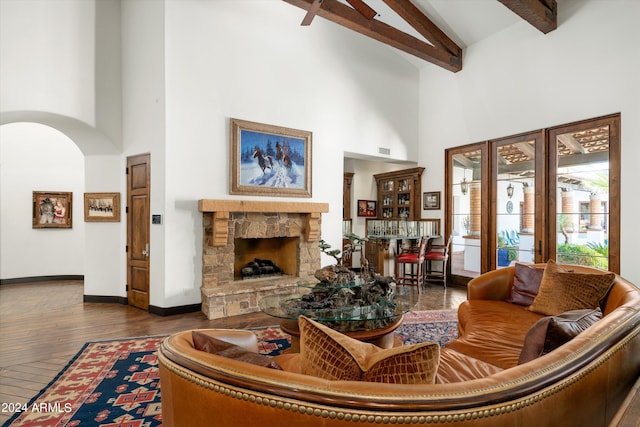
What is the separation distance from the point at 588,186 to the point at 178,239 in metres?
5.73

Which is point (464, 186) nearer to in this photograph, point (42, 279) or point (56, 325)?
point (56, 325)

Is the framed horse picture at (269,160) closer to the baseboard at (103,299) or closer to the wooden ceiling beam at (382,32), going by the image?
the wooden ceiling beam at (382,32)

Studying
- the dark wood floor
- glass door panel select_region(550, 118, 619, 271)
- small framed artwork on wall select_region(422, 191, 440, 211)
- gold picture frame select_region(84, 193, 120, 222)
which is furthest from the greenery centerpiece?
small framed artwork on wall select_region(422, 191, 440, 211)

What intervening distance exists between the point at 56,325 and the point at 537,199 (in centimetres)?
683

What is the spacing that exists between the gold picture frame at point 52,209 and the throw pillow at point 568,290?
805 centimetres

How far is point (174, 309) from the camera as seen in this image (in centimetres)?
441

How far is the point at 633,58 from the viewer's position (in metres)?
4.24

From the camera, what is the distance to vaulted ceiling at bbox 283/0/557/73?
15.3ft

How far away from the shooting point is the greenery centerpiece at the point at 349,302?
260 centimetres

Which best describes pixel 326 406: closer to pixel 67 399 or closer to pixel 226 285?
pixel 67 399

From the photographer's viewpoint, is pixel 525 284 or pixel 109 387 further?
pixel 525 284

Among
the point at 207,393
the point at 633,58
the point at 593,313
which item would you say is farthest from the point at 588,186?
the point at 207,393

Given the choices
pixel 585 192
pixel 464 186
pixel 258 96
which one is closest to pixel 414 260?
pixel 464 186

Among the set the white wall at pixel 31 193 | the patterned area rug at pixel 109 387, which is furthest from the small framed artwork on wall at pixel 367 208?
the white wall at pixel 31 193
